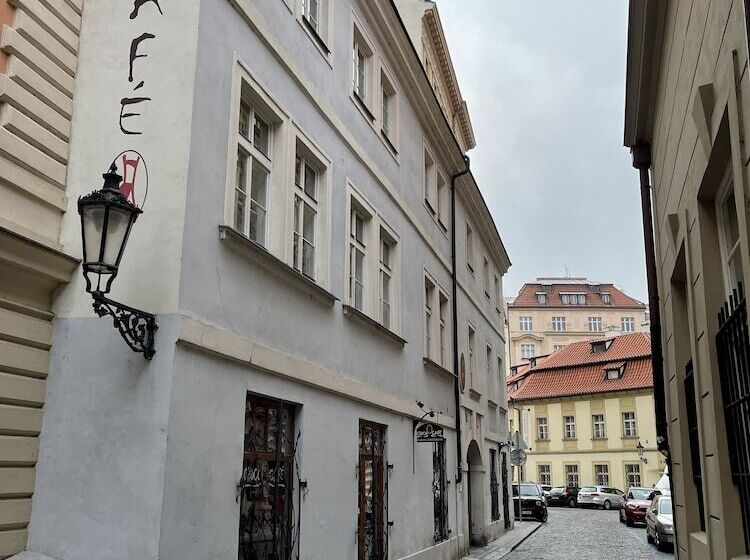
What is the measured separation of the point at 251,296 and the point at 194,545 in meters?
2.50

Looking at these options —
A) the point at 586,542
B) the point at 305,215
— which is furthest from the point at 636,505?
the point at 305,215

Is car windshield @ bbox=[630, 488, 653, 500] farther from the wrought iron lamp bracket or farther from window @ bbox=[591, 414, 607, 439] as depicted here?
the wrought iron lamp bracket

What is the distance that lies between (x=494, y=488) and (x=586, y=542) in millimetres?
3142

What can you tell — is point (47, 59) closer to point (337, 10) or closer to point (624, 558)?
point (337, 10)

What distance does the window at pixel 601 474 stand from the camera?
50750 millimetres

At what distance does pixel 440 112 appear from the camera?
16953 mm

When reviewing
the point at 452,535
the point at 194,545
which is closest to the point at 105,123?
the point at 194,545

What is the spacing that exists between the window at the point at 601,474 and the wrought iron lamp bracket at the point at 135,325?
4865 centimetres

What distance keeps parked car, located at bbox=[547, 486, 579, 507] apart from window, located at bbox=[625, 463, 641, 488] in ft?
15.7

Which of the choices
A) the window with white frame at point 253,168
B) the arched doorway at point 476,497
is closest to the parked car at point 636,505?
the arched doorway at point 476,497

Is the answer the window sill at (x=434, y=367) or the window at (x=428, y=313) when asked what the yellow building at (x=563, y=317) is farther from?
the window at (x=428, y=313)

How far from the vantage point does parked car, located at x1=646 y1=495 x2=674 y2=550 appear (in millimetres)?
21078

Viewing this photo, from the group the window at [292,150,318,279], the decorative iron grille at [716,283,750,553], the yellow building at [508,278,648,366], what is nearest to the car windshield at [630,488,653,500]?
the window at [292,150,318,279]

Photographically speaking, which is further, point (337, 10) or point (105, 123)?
point (337, 10)
